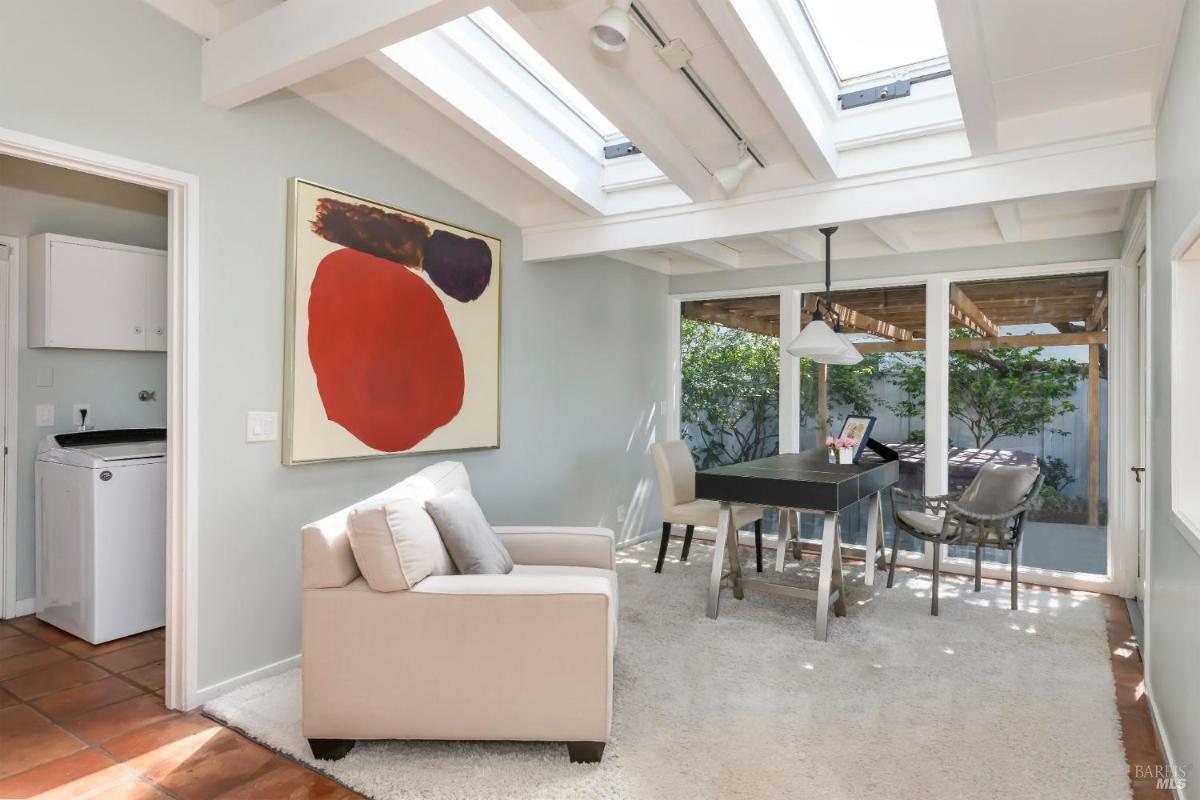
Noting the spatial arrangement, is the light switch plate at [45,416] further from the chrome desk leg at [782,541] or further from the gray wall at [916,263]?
the gray wall at [916,263]

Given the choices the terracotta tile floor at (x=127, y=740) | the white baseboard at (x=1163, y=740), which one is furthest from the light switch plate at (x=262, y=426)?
the white baseboard at (x=1163, y=740)

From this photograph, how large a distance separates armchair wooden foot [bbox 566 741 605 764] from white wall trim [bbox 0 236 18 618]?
3.22 metres

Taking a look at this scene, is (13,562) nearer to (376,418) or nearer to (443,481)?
(376,418)

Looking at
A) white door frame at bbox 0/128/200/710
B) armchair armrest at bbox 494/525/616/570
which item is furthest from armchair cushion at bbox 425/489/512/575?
white door frame at bbox 0/128/200/710

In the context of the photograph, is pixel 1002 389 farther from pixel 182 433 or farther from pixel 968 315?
pixel 182 433

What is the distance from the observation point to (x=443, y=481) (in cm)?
295

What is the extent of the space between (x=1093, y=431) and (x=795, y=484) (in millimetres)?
2302

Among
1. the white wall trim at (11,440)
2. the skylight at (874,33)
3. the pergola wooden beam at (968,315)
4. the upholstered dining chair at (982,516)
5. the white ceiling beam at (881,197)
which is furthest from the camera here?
the pergola wooden beam at (968,315)

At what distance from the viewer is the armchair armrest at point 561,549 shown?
9.98 feet

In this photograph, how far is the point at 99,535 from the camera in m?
3.28

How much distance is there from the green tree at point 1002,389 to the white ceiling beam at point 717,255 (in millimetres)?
1501

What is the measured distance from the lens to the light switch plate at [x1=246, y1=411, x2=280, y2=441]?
2830 millimetres

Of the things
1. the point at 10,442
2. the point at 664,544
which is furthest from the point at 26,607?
the point at 664,544

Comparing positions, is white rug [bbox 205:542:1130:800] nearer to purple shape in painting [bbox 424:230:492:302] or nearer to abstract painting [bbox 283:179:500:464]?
abstract painting [bbox 283:179:500:464]
